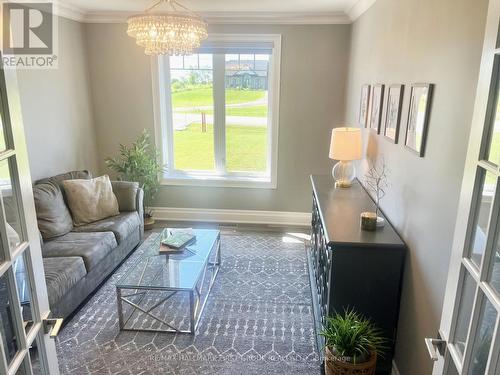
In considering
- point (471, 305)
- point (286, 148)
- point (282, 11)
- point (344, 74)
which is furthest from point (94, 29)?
point (471, 305)

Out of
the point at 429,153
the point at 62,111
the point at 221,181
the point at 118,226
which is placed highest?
the point at 62,111

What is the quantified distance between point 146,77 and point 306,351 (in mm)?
3659

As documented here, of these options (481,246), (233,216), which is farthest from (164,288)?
(233,216)

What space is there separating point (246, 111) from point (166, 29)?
6.86 feet

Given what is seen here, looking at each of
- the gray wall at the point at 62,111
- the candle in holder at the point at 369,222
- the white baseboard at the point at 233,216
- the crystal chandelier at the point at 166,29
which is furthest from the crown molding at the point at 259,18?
the candle in holder at the point at 369,222

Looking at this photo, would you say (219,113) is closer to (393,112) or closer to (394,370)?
(393,112)

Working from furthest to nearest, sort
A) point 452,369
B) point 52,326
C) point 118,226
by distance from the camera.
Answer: point 118,226 < point 52,326 < point 452,369

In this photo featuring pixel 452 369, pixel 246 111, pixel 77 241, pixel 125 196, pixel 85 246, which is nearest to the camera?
pixel 452 369

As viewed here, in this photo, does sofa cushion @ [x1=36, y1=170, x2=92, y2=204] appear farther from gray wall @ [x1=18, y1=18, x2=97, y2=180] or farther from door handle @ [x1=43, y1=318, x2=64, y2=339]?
door handle @ [x1=43, y1=318, x2=64, y2=339]

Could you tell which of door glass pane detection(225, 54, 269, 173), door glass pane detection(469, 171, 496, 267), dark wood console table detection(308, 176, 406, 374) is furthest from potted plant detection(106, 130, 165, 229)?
door glass pane detection(469, 171, 496, 267)

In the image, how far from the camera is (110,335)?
109 inches

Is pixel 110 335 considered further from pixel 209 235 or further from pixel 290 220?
pixel 290 220

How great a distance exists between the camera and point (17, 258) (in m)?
1.18

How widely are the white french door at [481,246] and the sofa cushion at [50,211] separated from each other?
10.5ft
